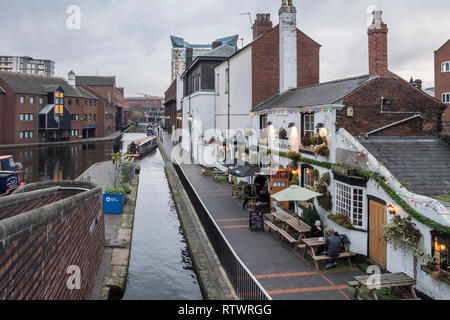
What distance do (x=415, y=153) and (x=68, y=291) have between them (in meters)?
10.7

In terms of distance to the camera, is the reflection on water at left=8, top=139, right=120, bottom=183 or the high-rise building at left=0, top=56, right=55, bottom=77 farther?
the high-rise building at left=0, top=56, right=55, bottom=77

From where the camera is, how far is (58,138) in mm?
62906

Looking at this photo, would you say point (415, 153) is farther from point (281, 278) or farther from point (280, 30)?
point (280, 30)

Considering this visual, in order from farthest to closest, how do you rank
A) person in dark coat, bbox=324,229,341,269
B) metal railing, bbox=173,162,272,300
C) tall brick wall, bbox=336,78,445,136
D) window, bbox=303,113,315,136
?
window, bbox=303,113,315,136, tall brick wall, bbox=336,78,445,136, person in dark coat, bbox=324,229,341,269, metal railing, bbox=173,162,272,300

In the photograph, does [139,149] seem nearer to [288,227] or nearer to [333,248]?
[288,227]

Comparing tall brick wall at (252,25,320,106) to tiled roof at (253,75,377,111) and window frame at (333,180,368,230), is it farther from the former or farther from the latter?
window frame at (333,180,368,230)

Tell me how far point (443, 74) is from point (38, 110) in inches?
2140

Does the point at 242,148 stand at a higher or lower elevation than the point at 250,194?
higher

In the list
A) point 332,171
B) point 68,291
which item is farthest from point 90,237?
point 332,171

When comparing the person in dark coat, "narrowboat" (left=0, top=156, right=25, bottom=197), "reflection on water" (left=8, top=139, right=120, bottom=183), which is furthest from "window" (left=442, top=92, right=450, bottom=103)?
"narrowboat" (left=0, top=156, right=25, bottom=197)

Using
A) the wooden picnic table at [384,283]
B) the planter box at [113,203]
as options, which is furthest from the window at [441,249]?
the planter box at [113,203]

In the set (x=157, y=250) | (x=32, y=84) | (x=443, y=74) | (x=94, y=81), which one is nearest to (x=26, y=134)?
(x=32, y=84)

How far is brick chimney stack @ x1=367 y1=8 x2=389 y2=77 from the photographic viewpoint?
48.0ft

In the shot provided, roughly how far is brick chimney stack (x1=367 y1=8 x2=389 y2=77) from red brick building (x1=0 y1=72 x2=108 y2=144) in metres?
52.7
